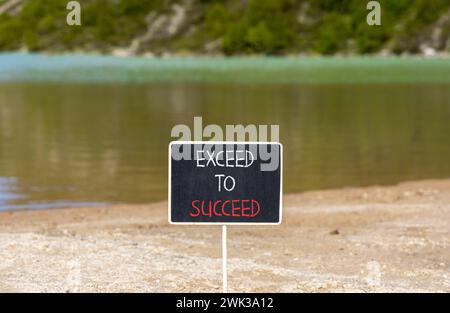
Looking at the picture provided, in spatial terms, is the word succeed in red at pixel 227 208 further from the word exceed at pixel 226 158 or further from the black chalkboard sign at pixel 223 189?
the word exceed at pixel 226 158

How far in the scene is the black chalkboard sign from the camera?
10.3 meters

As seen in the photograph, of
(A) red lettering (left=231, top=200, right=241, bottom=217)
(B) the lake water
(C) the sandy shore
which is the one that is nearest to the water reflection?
(B) the lake water

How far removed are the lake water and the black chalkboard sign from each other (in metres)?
11.7

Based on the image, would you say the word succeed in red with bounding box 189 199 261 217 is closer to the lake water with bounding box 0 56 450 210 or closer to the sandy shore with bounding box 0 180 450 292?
the sandy shore with bounding box 0 180 450 292

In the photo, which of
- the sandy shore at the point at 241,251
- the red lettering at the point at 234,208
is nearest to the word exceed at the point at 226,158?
the red lettering at the point at 234,208

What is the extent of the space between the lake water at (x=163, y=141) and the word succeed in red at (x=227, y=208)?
11.8 metres

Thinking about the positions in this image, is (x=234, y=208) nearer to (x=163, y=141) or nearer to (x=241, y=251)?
(x=241, y=251)

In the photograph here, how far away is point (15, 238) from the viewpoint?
1488 cm

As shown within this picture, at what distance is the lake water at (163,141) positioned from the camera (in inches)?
973

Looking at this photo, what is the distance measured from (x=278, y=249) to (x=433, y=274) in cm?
263

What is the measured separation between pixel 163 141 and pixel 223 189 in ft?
84.4

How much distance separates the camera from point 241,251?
564 inches

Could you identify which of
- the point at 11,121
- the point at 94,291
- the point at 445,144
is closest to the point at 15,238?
the point at 94,291

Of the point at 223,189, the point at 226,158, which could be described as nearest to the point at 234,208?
the point at 223,189
